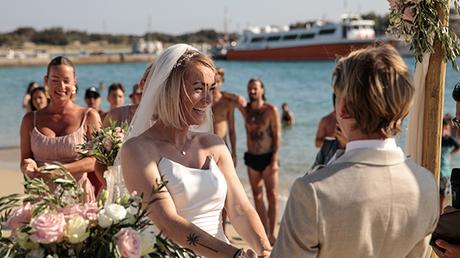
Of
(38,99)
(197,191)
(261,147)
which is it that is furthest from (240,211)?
(38,99)

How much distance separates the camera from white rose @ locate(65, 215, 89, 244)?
2.62 m

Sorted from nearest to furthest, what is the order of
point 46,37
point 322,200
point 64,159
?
point 322,200
point 64,159
point 46,37

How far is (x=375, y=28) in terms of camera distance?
81375mm

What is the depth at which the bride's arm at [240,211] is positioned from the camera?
3.61 m

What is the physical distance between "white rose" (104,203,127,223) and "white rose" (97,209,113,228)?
1 centimetres

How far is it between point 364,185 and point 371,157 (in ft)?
0.32

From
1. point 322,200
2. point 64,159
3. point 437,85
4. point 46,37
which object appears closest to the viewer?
point 322,200

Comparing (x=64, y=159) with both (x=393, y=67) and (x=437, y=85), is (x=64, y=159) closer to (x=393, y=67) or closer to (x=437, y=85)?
(x=437, y=85)

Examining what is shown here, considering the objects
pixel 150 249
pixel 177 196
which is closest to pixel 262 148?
pixel 177 196

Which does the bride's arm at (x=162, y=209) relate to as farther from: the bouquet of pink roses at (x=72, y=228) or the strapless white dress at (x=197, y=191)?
the bouquet of pink roses at (x=72, y=228)

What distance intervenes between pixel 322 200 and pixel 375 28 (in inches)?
3204

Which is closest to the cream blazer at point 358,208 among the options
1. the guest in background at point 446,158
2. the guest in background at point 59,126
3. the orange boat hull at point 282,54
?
the guest in background at point 59,126

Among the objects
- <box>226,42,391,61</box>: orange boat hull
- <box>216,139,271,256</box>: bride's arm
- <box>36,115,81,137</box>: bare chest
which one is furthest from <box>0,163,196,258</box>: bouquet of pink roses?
<box>226,42,391,61</box>: orange boat hull

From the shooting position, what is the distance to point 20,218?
277cm
